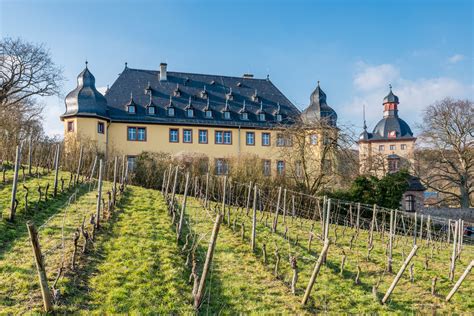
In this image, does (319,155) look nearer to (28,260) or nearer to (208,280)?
(208,280)

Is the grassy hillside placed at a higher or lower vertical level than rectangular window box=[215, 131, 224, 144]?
lower

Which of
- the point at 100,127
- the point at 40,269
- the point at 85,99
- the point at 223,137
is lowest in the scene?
the point at 40,269

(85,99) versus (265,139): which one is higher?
(85,99)

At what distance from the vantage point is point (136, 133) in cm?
3042

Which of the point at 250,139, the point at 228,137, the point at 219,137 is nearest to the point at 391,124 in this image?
the point at 250,139

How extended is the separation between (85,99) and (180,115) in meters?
6.60

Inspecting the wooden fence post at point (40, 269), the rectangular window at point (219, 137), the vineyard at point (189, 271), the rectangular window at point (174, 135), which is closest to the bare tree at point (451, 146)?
the rectangular window at point (219, 137)

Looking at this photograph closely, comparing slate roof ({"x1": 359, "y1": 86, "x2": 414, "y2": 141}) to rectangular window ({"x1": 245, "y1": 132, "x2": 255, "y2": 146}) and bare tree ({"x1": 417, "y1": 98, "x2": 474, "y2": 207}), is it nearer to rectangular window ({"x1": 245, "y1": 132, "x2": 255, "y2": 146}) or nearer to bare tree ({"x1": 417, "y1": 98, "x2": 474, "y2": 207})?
bare tree ({"x1": 417, "y1": 98, "x2": 474, "y2": 207})

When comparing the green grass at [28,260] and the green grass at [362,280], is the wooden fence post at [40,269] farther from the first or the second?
the green grass at [362,280]

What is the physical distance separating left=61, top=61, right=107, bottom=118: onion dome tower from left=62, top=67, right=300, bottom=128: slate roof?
0.28 m

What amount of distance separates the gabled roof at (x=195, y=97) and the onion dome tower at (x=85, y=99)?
1.40 m

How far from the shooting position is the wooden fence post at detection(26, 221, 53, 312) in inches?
219

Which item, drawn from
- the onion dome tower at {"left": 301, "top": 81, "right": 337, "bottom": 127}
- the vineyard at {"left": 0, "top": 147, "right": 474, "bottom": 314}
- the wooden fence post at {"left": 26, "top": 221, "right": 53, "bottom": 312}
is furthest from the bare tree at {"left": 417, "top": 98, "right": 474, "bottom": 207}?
the wooden fence post at {"left": 26, "top": 221, "right": 53, "bottom": 312}

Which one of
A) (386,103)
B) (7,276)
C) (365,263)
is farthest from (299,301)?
(386,103)
